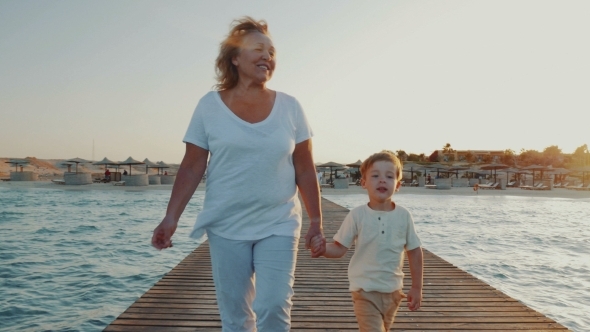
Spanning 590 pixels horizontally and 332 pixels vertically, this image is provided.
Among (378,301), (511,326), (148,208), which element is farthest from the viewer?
(148,208)

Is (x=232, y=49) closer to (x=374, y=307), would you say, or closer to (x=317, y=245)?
(x=317, y=245)

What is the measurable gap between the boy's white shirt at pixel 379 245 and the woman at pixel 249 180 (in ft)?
1.05

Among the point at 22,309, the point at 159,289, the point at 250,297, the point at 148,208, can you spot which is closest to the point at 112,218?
the point at 148,208

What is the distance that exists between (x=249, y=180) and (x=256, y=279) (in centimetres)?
45

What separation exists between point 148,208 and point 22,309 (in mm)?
17498

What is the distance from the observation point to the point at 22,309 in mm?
7207

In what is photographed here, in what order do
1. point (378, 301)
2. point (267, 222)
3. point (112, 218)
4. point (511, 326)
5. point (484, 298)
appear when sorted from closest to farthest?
point (267, 222), point (378, 301), point (511, 326), point (484, 298), point (112, 218)

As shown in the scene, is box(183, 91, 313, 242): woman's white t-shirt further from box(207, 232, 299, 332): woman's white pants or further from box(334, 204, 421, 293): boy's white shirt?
box(334, 204, 421, 293): boy's white shirt

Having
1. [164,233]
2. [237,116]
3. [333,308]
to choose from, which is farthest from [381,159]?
[333,308]

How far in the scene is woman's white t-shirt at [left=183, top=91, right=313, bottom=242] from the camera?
2.31 m

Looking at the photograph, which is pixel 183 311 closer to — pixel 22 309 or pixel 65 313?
pixel 65 313

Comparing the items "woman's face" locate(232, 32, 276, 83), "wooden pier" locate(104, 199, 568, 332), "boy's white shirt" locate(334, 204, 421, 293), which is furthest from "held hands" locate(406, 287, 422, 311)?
"wooden pier" locate(104, 199, 568, 332)

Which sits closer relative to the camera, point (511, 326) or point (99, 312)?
point (511, 326)

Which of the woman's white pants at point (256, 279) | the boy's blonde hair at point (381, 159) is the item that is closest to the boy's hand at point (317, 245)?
the woman's white pants at point (256, 279)
